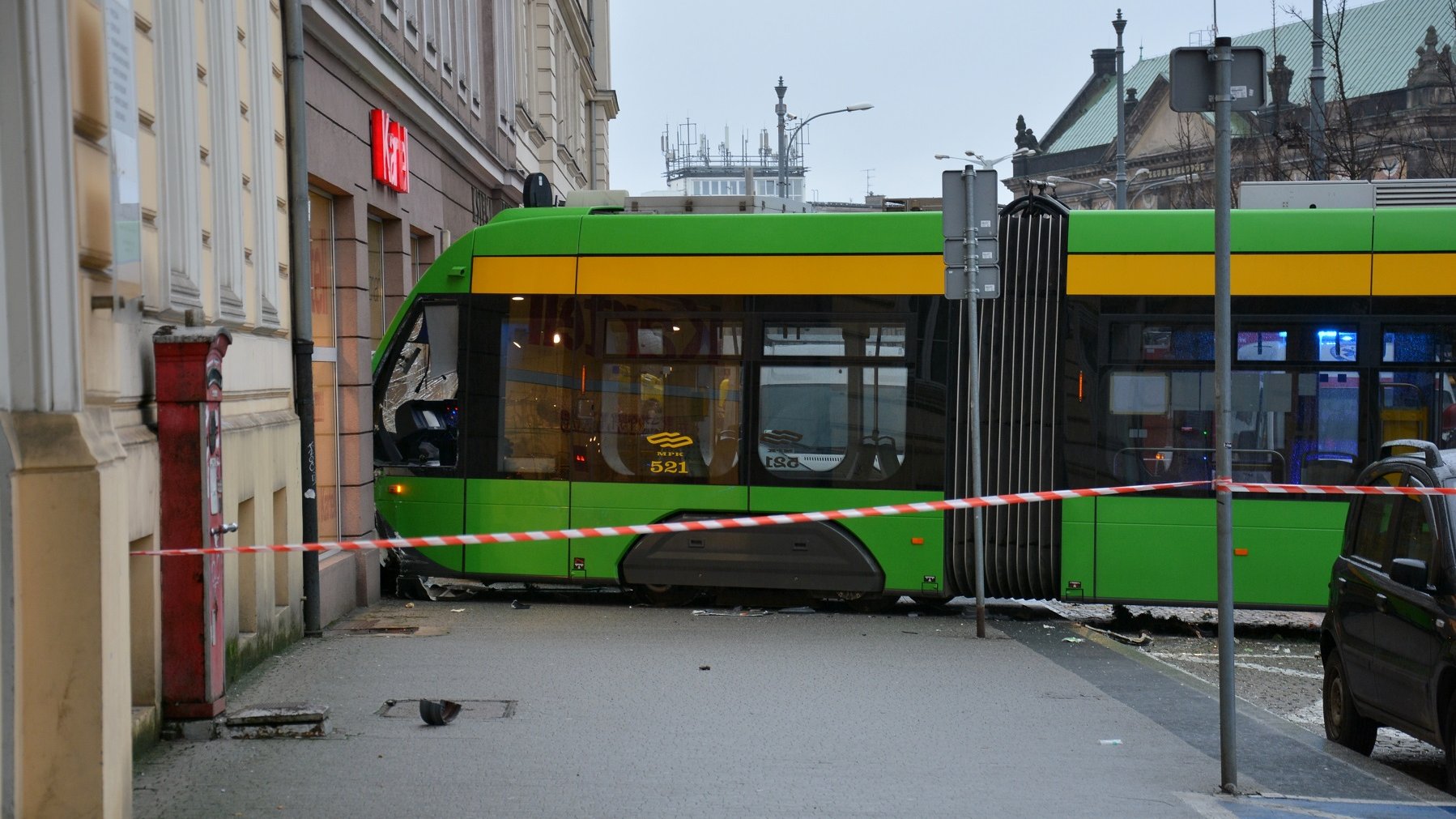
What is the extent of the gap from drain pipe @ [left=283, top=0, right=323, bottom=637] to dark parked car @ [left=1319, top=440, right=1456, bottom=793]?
262 inches

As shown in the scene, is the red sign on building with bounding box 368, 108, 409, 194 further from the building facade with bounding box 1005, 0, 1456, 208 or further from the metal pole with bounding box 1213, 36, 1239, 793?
the metal pole with bounding box 1213, 36, 1239, 793

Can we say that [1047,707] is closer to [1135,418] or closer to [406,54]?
[1135,418]

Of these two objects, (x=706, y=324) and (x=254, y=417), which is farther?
(x=706, y=324)

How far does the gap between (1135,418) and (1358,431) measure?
1.63 meters

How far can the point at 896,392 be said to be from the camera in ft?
41.2

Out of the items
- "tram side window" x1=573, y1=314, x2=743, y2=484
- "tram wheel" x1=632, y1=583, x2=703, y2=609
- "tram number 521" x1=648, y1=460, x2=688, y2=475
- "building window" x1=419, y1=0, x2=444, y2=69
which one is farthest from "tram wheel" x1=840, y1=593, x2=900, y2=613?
"building window" x1=419, y1=0, x2=444, y2=69

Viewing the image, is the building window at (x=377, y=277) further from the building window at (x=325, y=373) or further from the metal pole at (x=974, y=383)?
the metal pole at (x=974, y=383)

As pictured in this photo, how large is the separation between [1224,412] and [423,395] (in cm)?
821

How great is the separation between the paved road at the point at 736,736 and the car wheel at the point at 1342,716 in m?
0.15

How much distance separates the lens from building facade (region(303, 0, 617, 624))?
1284 cm

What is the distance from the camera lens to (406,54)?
53.1 feet

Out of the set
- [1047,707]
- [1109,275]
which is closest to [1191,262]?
[1109,275]

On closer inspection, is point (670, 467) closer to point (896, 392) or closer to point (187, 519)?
point (896, 392)

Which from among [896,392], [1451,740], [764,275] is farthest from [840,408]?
[1451,740]
